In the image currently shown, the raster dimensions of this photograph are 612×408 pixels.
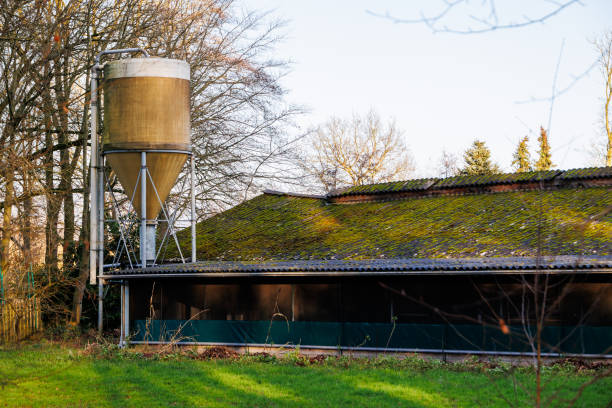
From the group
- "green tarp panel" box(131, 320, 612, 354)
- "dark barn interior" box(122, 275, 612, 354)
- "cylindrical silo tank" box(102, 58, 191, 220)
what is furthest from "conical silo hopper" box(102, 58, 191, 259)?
"green tarp panel" box(131, 320, 612, 354)

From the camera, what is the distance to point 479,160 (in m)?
48.7

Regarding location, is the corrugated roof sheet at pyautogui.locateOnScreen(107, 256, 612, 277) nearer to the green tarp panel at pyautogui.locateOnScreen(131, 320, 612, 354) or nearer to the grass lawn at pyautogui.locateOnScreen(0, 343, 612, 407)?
the green tarp panel at pyautogui.locateOnScreen(131, 320, 612, 354)

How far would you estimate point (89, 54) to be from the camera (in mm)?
24641

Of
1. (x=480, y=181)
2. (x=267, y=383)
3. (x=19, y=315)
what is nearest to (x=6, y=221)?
(x=19, y=315)

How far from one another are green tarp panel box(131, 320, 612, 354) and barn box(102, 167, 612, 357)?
30 millimetres

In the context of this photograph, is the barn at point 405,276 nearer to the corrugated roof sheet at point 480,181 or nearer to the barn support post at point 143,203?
the corrugated roof sheet at point 480,181

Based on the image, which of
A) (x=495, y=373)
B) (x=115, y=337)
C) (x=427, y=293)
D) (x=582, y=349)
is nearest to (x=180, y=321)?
(x=115, y=337)

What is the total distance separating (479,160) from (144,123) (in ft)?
101

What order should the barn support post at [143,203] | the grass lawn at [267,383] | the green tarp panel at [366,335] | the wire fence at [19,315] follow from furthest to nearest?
the wire fence at [19,315], the barn support post at [143,203], the green tarp panel at [366,335], the grass lawn at [267,383]

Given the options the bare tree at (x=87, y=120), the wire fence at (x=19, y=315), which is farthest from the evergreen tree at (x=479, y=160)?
the wire fence at (x=19, y=315)

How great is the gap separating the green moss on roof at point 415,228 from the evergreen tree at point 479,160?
75.6ft

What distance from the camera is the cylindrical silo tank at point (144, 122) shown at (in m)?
22.4

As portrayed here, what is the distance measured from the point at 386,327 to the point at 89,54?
13361mm

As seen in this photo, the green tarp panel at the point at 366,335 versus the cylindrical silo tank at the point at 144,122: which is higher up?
the cylindrical silo tank at the point at 144,122
